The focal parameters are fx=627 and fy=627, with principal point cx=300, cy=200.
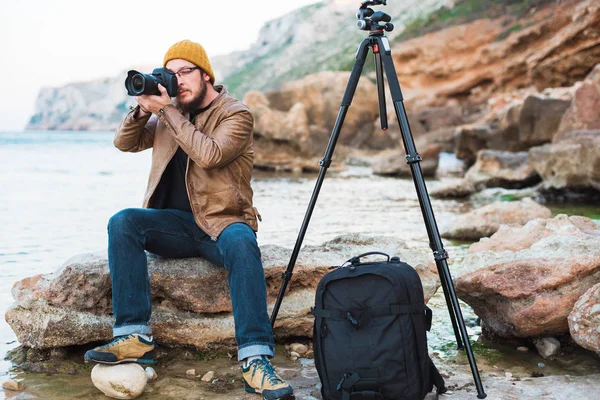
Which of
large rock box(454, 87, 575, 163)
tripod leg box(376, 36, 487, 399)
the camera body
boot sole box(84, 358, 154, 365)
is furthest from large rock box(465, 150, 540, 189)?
boot sole box(84, 358, 154, 365)

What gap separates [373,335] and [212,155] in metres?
1.07

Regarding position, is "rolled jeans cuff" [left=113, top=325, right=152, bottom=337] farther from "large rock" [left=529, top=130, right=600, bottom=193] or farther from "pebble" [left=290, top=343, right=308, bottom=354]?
"large rock" [left=529, top=130, right=600, bottom=193]

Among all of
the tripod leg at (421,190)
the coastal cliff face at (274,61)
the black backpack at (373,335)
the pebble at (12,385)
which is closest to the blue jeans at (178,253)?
the black backpack at (373,335)

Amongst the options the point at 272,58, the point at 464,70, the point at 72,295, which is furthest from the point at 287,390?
the point at 272,58

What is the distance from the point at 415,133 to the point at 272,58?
76.4 metres

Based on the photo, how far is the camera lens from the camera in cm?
285

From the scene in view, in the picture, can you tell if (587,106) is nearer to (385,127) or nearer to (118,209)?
(118,209)

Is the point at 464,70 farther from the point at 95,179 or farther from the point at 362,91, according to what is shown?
the point at 95,179

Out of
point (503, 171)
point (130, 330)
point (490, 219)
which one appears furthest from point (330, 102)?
→ point (130, 330)

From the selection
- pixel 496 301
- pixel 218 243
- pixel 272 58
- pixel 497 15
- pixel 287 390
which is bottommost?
pixel 287 390

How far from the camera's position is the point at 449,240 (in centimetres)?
721

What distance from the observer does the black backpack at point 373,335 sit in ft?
7.86

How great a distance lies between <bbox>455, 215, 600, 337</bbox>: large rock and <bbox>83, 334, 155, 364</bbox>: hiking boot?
1.63m

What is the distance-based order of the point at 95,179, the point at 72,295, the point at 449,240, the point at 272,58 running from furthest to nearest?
the point at 272,58 → the point at 95,179 → the point at 449,240 → the point at 72,295
